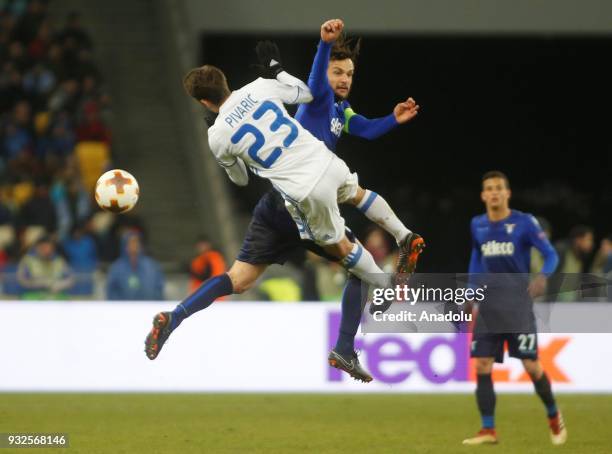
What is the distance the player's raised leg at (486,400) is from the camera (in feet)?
32.7

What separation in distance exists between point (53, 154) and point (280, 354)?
5778mm

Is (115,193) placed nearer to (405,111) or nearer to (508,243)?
(405,111)

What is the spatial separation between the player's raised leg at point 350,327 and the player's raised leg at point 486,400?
1.86m

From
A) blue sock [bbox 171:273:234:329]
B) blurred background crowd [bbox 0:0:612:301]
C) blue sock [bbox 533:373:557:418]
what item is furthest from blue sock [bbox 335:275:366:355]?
blurred background crowd [bbox 0:0:612:301]

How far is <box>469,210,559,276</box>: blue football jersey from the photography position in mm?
9883

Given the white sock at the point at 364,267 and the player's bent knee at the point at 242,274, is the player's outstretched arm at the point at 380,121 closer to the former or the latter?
the white sock at the point at 364,267

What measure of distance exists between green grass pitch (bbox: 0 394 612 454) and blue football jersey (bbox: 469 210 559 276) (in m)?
1.44

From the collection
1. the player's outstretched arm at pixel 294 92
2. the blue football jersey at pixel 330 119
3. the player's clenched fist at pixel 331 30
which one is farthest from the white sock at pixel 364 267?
the player's clenched fist at pixel 331 30

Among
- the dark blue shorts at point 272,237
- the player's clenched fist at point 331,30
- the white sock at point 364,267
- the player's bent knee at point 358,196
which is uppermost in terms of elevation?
the player's clenched fist at point 331,30

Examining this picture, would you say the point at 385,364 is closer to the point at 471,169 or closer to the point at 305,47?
the point at 305,47

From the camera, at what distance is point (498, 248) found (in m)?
9.91

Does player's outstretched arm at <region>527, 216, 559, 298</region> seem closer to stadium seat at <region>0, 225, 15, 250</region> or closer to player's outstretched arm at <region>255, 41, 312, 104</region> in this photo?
player's outstretched arm at <region>255, 41, 312, 104</region>

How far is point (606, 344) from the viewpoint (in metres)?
14.1

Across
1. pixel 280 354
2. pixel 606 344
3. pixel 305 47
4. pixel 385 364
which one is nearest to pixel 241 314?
pixel 280 354
